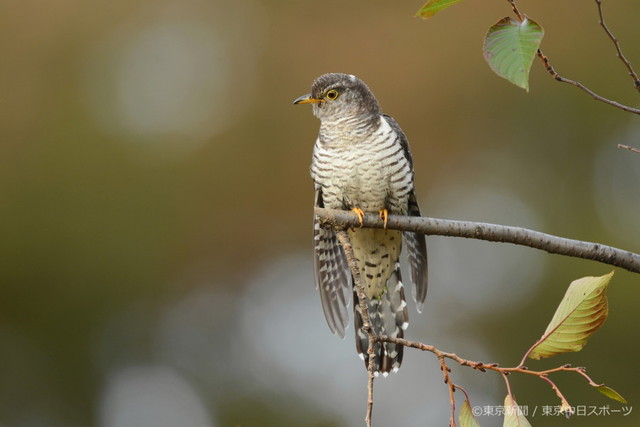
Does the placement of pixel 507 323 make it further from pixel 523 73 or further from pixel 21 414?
pixel 523 73

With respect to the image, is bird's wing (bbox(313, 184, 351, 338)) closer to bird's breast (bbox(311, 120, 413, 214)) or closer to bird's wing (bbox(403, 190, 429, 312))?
bird's breast (bbox(311, 120, 413, 214))

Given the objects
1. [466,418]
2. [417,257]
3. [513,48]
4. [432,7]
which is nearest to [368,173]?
[417,257]

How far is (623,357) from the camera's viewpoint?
642 centimetres

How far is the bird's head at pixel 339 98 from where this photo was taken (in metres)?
3.56

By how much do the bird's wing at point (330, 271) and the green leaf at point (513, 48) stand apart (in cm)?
197

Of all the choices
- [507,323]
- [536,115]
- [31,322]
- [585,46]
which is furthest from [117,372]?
[585,46]

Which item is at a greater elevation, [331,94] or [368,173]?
[331,94]

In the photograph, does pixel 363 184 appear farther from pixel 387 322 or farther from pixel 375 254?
pixel 387 322

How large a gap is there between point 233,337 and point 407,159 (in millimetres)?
4587

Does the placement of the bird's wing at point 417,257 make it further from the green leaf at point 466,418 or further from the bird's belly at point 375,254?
the green leaf at point 466,418

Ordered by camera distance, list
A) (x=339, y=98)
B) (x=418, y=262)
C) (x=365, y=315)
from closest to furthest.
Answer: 1. (x=365, y=315)
2. (x=418, y=262)
3. (x=339, y=98)

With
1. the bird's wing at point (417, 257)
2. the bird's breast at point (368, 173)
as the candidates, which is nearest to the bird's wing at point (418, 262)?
the bird's wing at point (417, 257)

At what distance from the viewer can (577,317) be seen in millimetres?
1789

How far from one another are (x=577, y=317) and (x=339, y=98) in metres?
2.02
